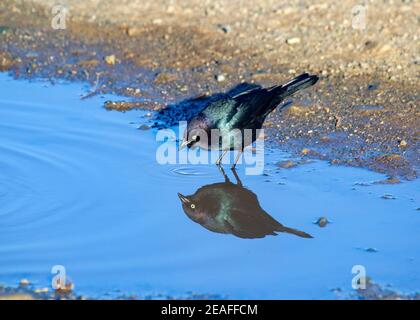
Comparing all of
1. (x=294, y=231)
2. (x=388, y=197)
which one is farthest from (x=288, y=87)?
(x=294, y=231)

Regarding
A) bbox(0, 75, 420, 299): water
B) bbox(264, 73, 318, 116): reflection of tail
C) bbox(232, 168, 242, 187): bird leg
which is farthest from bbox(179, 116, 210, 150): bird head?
bbox(264, 73, 318, 116): reflection of tail

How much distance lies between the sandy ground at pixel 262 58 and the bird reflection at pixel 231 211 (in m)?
1.09

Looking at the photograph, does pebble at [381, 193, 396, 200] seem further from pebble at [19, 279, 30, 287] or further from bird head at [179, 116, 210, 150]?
pebble at [19, 279, 30, 287]

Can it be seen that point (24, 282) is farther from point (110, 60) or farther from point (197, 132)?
point (110, 60)

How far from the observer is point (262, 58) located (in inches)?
435

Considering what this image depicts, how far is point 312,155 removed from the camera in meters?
8.79

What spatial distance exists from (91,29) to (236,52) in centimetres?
227

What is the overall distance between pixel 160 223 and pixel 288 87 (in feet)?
8.11

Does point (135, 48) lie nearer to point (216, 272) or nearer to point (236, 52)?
point (236, 52)

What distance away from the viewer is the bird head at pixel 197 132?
27.7 ft

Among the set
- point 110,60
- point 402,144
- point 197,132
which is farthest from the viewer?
point 110,60

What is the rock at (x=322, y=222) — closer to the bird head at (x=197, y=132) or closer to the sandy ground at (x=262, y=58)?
the sandy ground at (x=262, y=58)

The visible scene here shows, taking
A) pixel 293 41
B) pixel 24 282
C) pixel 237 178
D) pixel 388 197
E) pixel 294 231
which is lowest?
pixel 24 282

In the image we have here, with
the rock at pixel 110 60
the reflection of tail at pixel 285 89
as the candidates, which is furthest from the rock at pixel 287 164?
the rock at pixel 110 60
